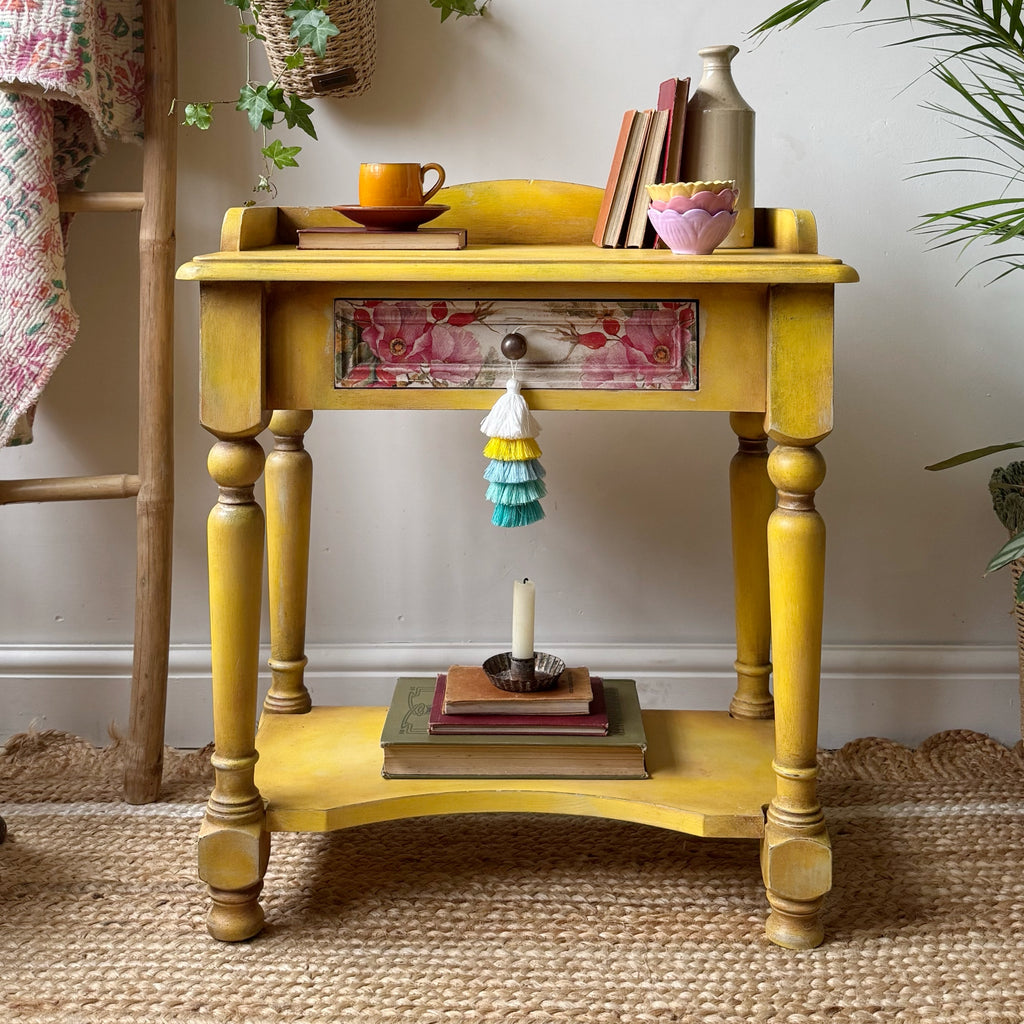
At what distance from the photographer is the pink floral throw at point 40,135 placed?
1.26 metres

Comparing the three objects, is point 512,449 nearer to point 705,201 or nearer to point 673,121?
point 705,201

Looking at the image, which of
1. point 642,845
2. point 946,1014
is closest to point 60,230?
point 642,845

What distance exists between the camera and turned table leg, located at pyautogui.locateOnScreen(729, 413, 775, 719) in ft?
4.63

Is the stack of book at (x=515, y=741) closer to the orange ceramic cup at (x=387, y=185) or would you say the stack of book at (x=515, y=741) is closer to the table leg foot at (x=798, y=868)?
the table leg foot at (x=798, y=868)

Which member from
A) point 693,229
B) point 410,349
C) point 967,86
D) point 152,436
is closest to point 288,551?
point 152,436

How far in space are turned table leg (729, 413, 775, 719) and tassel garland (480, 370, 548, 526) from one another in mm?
359

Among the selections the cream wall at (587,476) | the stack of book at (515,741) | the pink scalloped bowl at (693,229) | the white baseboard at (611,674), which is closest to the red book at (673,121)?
the pink scalloped bowl at (693,229)

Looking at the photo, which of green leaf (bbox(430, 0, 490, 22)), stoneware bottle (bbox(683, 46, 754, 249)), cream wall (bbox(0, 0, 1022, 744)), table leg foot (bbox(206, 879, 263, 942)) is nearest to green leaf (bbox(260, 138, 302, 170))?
cream wall (bbox(0, 0, 1022, 744))

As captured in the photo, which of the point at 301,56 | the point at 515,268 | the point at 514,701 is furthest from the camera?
the point at 301,56

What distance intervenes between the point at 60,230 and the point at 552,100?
65cm

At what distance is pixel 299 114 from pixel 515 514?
2.08 feet

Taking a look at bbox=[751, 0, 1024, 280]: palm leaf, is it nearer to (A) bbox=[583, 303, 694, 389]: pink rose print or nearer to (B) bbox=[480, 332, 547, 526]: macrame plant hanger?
(A) bbox=[583, 303, 694, 389]: pink rose print

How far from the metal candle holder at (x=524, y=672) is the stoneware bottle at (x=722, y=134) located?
506 millimetres

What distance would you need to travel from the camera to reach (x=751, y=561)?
143 cm
